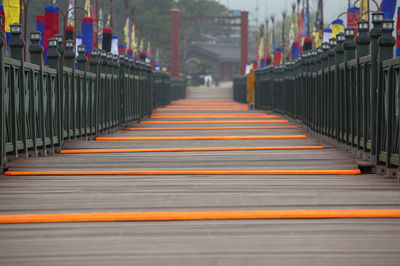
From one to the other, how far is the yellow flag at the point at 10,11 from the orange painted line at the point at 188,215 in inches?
319

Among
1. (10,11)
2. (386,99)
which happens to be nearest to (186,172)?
(386,99)

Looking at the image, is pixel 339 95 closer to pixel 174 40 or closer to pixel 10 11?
pixel 10 11

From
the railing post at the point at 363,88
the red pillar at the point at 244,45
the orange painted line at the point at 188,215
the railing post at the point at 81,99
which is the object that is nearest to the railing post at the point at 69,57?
the railing post at the point at 81,99

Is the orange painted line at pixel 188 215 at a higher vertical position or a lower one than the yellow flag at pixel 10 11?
lower

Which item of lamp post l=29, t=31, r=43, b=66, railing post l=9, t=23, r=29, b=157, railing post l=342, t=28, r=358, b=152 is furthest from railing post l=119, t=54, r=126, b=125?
railing post l=9, t=23, r=29, b=157

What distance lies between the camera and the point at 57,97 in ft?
28.3

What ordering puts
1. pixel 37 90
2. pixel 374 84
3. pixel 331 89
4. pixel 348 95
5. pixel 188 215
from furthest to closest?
pixel 331 89 → pixel 348 95 → pixel 37 90 → pixel 374 84 → pixel 188 215

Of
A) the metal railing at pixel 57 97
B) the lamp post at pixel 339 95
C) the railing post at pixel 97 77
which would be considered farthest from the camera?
the railing post at pixel 97 77

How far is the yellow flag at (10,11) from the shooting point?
11.8 meters

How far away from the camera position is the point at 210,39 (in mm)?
100625

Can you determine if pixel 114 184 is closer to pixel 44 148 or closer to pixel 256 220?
pixel 256 220

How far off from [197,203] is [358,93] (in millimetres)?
3222

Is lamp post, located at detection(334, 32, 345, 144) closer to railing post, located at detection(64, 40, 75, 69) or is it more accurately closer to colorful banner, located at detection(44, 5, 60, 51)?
railing post, located at detection(64, 40, 75, 69)

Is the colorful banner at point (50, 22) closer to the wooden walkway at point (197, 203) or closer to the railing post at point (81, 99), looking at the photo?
the railing post at point (81, 99)
